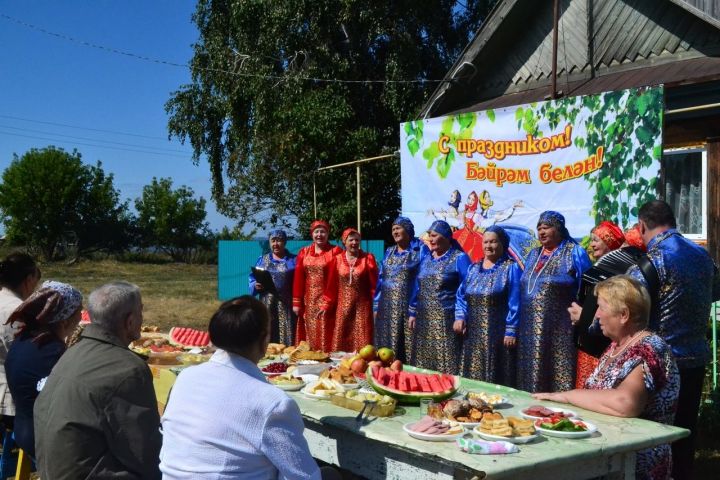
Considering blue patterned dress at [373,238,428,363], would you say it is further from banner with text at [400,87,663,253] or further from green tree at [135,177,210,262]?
green tree at [135,177,210,262]

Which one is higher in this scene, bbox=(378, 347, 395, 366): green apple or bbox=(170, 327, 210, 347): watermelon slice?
bbox=(378, 347, 395, 366): green apple

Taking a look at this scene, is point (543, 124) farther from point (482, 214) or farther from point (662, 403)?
point (662, 403)

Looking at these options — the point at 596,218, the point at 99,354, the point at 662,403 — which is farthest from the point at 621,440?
the point at 596,218

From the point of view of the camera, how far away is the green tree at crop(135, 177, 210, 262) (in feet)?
130

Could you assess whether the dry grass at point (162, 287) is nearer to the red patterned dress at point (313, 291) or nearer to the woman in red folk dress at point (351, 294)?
the red patterned dress at point (313, 291)

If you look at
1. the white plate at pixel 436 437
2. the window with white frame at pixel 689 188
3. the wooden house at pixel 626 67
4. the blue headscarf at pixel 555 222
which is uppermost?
the wooden house at pixel 626 67

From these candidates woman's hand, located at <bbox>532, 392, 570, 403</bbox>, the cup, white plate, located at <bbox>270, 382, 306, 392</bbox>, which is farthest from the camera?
white plate, located at <bbox>270, 382, 306, 392</bbox>

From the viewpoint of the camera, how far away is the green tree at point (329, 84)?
1405cm

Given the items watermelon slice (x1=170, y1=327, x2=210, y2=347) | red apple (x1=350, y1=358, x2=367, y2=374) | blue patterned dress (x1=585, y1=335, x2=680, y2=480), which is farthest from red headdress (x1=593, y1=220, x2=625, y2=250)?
watermelon slice (x1=170, y1=327, x2=210, y2=347)

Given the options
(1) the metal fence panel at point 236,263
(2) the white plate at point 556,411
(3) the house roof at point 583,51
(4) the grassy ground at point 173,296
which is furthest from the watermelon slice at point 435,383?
(1) the metal fence panel at point 236,263

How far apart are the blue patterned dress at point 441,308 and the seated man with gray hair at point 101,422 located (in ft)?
11.0

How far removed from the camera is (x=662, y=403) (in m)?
2.88

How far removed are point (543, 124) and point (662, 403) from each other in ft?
13.0

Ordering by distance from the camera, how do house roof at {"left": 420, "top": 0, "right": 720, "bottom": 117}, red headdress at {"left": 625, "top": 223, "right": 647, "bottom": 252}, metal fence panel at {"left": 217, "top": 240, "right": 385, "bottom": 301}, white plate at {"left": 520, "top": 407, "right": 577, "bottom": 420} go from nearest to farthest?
white plate at {"left": 520, "top": 407, "right": 577, "bottom": 420} < red headdress at {"left": 625, "top": 223, "right": 647, "bottom": 252} < house roof at {"left": 420, "top": 0, "right": 720, "bottom": 117} < metal fence panel at {"left": 217, "top": 240, "right": 385, "bottom": 301}
